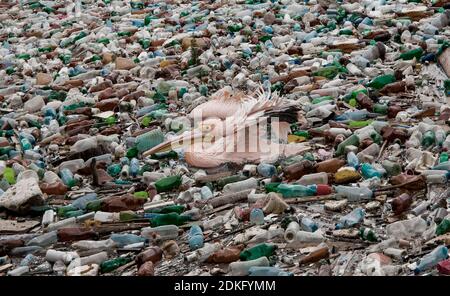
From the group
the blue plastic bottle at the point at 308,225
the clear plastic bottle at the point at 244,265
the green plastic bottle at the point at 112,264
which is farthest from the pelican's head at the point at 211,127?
the clear plastic bottle at the point at 244,265

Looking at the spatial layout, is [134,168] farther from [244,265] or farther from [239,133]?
[244,265]

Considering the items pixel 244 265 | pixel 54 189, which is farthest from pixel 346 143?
pixel 54 189

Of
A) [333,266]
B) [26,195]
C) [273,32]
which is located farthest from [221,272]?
[273,32]

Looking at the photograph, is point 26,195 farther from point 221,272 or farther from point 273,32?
point 273,32

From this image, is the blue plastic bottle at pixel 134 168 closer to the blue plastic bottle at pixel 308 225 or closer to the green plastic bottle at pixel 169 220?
Answer: the green plastic bottle at pixel 169 220

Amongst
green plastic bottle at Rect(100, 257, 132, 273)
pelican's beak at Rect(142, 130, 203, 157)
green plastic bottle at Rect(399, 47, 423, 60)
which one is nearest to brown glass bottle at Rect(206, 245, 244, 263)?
green plastic bottle at Rect(100, 257, 132, 273)
